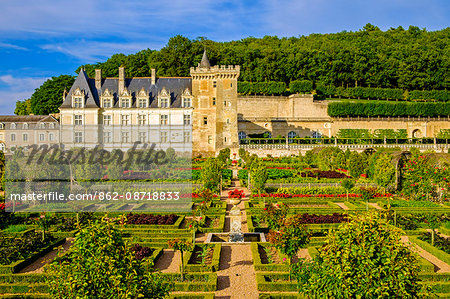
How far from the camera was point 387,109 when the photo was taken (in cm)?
5888

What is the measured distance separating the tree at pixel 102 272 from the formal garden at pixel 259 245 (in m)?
0.02

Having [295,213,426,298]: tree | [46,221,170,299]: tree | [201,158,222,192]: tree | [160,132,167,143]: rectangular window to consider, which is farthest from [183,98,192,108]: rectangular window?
[295,213,426,298]: tree

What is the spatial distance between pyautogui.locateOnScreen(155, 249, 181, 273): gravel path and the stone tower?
1215 inches

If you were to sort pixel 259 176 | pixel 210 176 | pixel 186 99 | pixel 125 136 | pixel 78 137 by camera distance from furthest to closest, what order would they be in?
pixel 186 99 → pixel 125 136 → pixel 78 137 → pixel 210 176 → pixel 259 176

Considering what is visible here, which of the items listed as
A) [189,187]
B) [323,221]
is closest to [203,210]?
[323,221]

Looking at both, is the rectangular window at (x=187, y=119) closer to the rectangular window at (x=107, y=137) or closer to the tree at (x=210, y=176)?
the rectangular window at (x=107, y=137)

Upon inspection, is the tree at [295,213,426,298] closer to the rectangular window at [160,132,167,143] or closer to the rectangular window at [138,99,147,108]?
the rectangular window at [160,132,167,143]

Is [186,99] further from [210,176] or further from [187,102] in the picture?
[210,176]

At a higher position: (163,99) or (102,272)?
(163,99)

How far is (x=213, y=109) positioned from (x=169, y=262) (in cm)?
3293

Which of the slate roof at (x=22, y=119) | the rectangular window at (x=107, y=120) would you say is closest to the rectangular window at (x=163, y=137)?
the rectangular window at (x=107, y=120)

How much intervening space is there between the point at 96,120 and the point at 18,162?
2179cm

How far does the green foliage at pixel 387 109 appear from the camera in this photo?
5816 centimetres

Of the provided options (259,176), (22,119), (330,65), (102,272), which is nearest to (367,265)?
(102,272)
